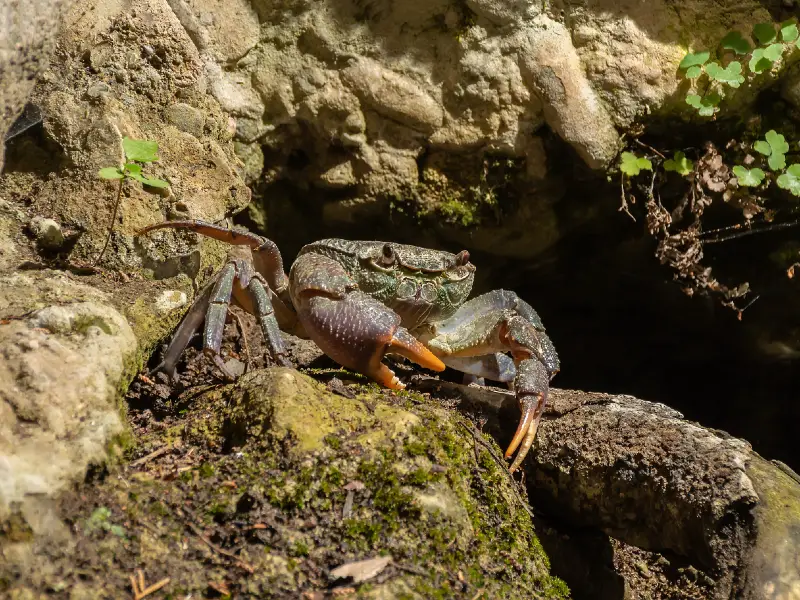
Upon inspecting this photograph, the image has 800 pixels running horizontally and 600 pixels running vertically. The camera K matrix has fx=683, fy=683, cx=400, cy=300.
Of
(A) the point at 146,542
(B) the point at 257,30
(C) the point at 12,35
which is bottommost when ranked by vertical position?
(A) the point at 146,542

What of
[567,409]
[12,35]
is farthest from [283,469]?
[12,35]

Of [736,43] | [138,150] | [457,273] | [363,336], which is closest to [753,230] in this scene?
[736,43]

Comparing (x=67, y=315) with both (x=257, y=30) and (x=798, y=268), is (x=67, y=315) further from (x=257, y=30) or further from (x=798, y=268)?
(x=798, y=268)

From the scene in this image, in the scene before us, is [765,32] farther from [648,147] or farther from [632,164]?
[632,164]

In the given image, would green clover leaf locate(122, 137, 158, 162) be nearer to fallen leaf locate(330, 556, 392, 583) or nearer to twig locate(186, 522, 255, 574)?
twig locate(186, 522, 255, 574)

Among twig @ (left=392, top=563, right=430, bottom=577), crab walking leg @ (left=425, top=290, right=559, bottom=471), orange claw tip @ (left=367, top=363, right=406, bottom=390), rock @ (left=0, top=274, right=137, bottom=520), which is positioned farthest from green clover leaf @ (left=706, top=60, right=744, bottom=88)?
rock @ (left=0, top=274, right=137, bottom=520)

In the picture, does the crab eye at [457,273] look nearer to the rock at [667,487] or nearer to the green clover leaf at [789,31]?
the rock at [667,487]
